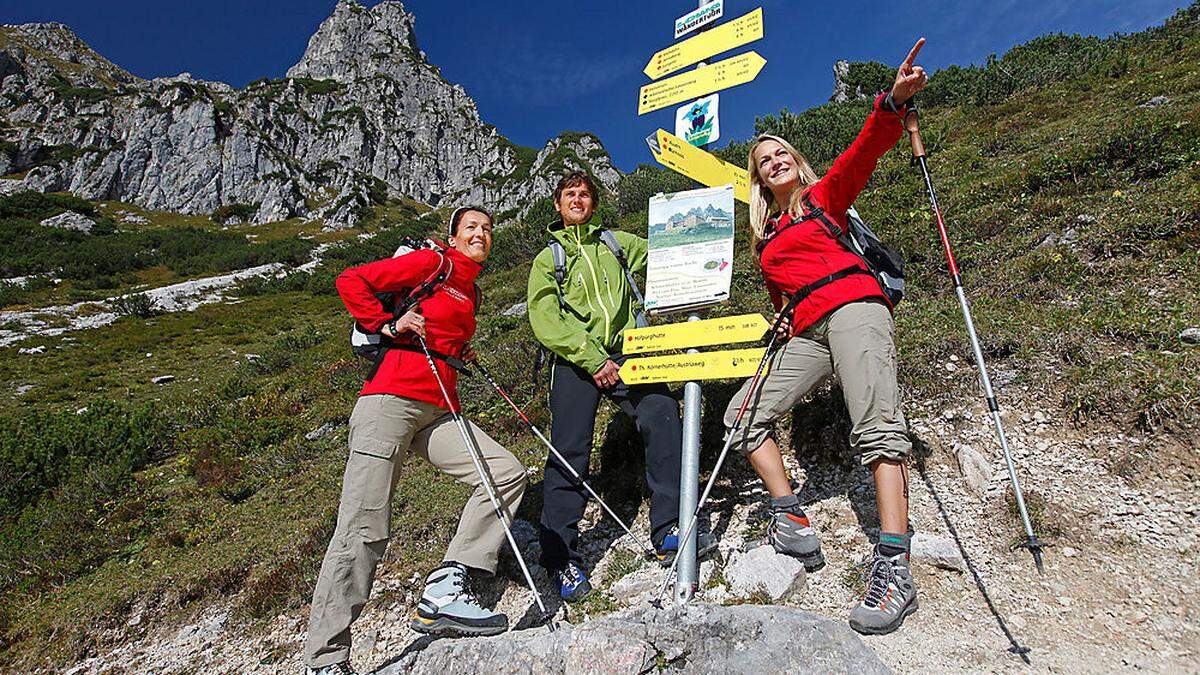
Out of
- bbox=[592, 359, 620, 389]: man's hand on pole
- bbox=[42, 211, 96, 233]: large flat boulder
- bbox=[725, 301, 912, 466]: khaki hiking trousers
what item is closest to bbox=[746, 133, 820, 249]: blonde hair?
bbox=[725, 301, 912, 466]: khaki hiking trousers

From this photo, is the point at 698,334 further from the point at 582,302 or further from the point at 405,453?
the point at 405,453

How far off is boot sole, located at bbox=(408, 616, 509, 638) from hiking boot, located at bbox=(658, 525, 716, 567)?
1.20m

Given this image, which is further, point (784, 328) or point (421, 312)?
point (421, 312)

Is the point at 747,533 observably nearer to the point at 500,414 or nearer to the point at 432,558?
the point at 432,558

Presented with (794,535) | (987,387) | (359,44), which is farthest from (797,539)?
(359,44)

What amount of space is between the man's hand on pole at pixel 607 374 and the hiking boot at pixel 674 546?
1.14 m

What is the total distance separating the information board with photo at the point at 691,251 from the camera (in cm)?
360

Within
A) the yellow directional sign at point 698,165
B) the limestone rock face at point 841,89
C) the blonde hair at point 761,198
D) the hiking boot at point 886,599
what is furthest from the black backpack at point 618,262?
the limestone rock face at point 841,89

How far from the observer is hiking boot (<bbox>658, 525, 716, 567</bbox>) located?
379cm

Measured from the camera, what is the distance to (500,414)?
25.5 ft

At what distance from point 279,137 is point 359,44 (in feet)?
168

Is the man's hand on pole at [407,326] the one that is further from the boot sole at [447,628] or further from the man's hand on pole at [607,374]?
the boot sole at [447,628]

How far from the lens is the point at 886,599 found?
110 inches

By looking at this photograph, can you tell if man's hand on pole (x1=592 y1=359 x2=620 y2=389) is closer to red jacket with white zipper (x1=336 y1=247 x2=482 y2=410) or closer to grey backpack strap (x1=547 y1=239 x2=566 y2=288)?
grey backpack strap (x1=547 y1=239 x2=566 y2=288)
